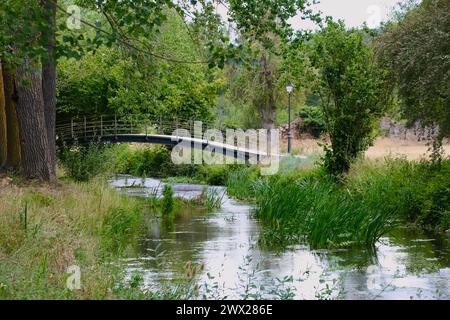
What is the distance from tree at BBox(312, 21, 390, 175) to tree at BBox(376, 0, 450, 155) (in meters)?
2.62

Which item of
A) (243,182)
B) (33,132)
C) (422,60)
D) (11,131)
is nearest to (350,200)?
(422,60)

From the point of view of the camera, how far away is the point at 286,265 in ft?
42.5

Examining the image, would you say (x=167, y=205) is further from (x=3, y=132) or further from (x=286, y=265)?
(x=286, y=265)

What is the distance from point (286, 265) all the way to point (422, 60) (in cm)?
668

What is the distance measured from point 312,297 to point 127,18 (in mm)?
4168

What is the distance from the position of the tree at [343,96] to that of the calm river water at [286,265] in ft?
17.8

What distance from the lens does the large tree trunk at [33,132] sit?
18.0 metres

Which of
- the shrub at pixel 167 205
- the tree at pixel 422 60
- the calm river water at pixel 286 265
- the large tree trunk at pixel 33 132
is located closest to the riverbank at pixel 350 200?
the calm river water at pixel 286 265

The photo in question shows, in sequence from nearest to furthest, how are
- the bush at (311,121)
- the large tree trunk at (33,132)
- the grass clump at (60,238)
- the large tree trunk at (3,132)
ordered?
the grass clump at (60,238) → the large tree trunk at (33,132) → the large tree trunk at (3,132) → the bush at (311,121)

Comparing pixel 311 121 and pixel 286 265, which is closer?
pixel 286 265

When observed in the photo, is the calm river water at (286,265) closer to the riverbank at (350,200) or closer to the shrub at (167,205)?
the riverbank at (350,200)

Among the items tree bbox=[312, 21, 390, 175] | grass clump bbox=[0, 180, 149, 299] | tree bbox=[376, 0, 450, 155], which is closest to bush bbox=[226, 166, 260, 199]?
tree bbox=[312, 21, 390, 175]

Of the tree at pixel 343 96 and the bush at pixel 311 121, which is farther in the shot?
the bush at pixel 311 121
